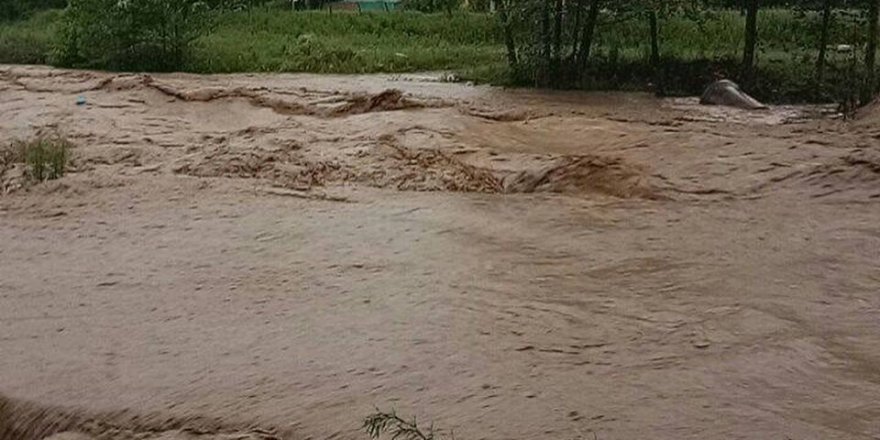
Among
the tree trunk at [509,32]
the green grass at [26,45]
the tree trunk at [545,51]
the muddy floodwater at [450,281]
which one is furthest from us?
the green grass at [26,45]

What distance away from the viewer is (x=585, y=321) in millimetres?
6172

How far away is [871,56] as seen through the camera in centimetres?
1627

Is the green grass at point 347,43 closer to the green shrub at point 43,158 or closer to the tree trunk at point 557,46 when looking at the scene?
the tree trunk at point 557,46

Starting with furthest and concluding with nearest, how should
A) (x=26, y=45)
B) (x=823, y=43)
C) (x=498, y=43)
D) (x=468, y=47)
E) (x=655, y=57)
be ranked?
(x=26, y=45)
(x=498, y=43)
(x=468, y=47)
(x=655, y=57)
(x=823, y=43)

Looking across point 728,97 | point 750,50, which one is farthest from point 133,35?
point 728,97

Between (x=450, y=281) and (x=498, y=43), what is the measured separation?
19261 millimetres

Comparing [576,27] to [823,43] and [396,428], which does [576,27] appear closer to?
[823,43]

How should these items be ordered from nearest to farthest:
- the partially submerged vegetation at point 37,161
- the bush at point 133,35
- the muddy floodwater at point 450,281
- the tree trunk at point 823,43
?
1. the muddy floodwater at point 450,281
2. the partially submerged vegetation at point 37,161
3. the tree trunk at point 823,43
4. the bush at point 133,35

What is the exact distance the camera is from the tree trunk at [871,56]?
49.2 ft

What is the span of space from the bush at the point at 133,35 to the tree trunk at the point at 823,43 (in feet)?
38.4

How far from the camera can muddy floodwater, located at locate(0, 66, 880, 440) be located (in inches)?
202

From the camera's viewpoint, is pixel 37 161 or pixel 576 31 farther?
pixel 576 31

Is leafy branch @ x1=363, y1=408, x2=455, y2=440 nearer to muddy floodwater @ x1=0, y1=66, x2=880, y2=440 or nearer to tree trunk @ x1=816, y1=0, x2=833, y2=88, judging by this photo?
muddy floodwater @ x1=0, y1=66, x2=880, y2=440

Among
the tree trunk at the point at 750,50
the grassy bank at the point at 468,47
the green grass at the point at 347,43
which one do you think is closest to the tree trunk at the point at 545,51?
the grassy bank at the point at 468,47
